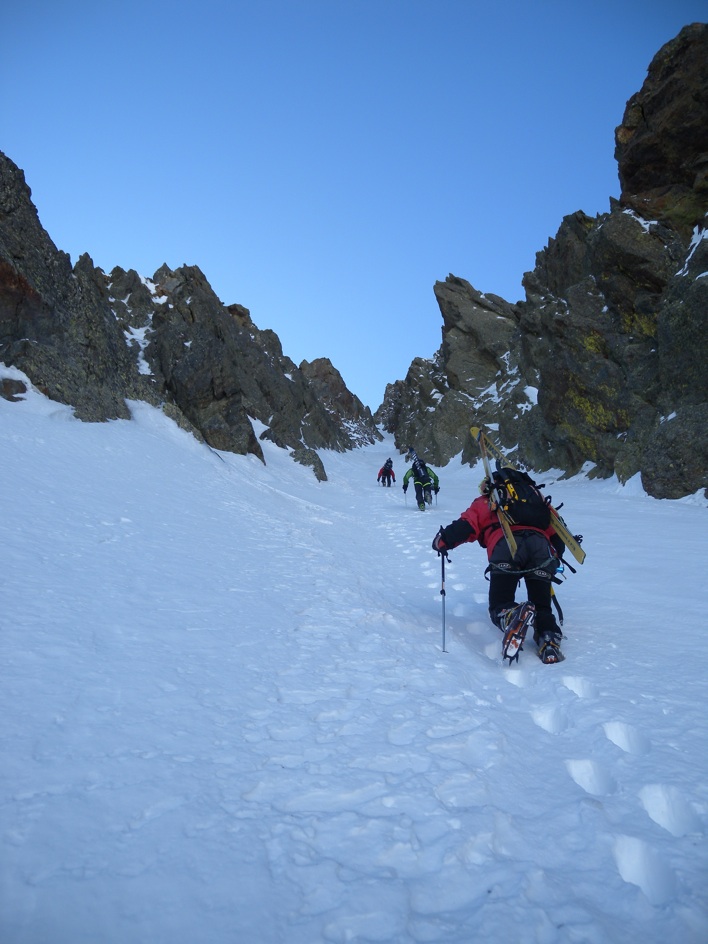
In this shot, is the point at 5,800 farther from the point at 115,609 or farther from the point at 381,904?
the point at 115,609

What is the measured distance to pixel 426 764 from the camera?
2.72m

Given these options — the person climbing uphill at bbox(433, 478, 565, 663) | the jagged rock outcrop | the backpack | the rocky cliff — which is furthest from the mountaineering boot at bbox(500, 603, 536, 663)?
the jagged rock outcrop

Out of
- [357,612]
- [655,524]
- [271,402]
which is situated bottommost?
[357,612]

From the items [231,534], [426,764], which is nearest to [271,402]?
[231,534]

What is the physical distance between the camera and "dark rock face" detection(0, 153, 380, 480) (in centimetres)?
1473

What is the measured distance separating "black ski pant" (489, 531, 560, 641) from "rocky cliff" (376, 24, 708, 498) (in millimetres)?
12514

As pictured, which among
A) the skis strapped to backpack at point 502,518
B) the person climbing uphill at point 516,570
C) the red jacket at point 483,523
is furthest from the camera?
the red jacket at point 483,523

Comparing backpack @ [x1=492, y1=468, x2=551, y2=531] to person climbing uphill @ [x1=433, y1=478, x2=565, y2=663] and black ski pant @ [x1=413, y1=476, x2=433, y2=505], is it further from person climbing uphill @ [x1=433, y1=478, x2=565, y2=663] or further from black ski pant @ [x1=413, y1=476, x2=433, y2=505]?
black ski pant @ [x1=413, y1=476, x2=433, y2=505]

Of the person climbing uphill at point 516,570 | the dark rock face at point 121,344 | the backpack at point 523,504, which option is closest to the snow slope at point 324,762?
the person climbing uphill at point 516,570

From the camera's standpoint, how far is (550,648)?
446 cm

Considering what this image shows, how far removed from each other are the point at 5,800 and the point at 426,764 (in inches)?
75.9

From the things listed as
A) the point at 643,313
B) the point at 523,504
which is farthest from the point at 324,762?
the point at 643,313

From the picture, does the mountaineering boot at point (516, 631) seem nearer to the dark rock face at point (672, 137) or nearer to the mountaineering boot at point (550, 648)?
the mountaineering boot at point (550, 648)

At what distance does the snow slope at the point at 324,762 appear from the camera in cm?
180
